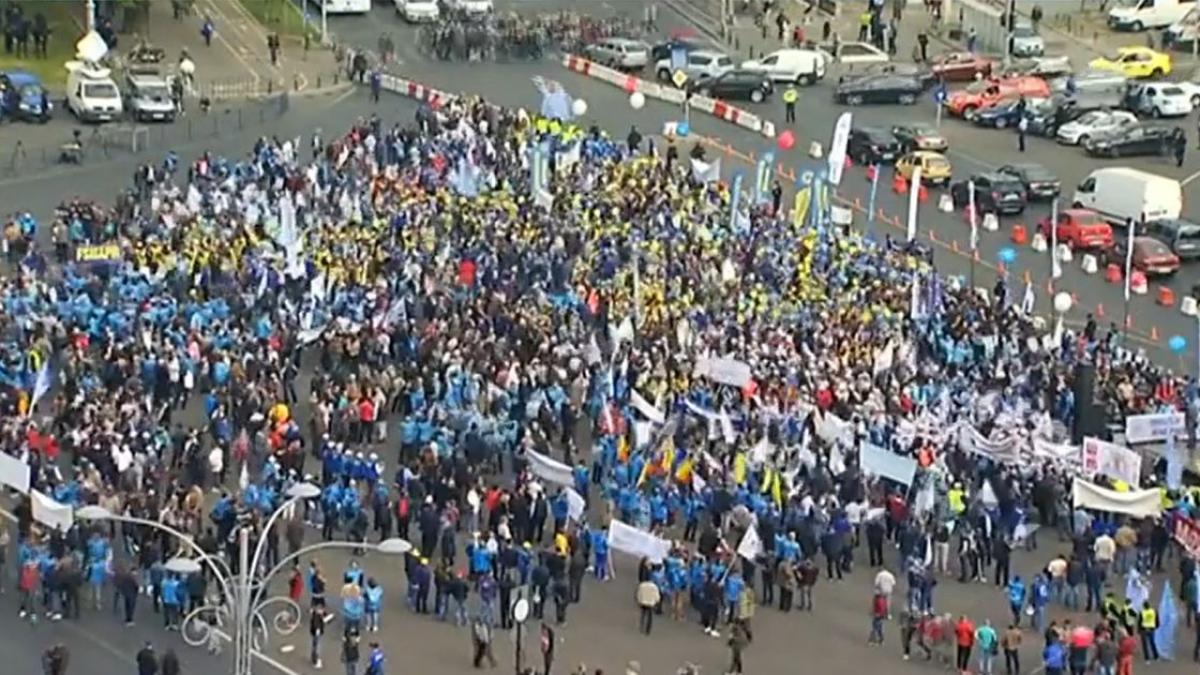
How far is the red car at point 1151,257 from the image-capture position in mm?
67938

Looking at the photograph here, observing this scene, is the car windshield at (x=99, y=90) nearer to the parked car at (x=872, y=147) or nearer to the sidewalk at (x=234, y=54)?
the sidewalk at (x=234, y=54)

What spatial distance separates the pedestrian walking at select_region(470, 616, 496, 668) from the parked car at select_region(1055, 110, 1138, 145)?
1534 inches

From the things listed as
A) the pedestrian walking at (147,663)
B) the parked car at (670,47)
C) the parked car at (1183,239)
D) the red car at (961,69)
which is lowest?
the pedestrian walking at (147,663)

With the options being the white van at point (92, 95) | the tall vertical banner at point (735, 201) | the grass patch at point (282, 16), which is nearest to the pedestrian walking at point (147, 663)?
the tall vertical banner at point (735, 201)

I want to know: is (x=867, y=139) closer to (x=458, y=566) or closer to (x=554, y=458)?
(x=554, y=458)

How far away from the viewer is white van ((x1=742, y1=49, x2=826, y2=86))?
84.7 m

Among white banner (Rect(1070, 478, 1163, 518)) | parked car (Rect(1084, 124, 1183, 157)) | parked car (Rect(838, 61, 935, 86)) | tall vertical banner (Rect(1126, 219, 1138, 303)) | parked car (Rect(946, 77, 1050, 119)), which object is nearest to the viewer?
white banner (Rect(1070, 478, 1163, 518))

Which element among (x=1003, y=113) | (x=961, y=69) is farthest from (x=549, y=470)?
(x=961, y=69)

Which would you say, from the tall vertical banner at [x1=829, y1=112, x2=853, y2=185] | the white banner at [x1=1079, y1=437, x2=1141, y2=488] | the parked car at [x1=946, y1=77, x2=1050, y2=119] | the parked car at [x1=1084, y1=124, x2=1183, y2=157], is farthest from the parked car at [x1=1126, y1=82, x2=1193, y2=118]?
the white banner at [x1=1079, y1=437, x2=1141, y2=488]

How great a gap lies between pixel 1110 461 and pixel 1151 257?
1908cm

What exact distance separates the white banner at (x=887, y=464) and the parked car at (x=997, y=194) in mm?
23470

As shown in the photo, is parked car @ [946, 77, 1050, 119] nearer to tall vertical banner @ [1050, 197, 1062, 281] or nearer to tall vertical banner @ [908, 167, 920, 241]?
tall vertical banner @ [1050, 197, 1062, 281]

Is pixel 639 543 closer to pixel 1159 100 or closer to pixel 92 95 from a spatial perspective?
pixel 92 95

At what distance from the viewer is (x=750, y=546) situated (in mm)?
47125
